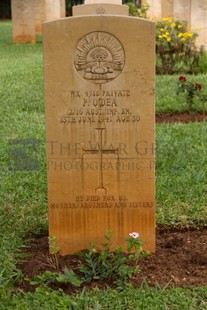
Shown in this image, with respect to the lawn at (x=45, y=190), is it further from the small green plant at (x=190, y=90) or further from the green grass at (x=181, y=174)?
the small green plant at (x=190, y=90)

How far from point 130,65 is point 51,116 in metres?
0.54

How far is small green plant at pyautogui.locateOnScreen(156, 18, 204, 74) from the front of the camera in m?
11.7

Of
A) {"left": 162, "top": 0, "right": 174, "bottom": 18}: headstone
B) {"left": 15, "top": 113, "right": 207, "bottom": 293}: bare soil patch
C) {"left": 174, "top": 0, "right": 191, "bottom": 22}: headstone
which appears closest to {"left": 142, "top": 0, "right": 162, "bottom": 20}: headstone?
{"left": 162, "top": 0, "right": 174, "bottom": 18}: headstone

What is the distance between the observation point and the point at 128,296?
3377 millimetres

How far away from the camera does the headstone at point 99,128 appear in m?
3.59

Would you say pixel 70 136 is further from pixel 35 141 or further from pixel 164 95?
pixel 164 95

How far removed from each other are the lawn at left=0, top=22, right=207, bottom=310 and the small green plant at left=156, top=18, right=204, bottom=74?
94.5 inches

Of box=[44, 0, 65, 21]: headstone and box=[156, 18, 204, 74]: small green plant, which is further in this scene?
box=[44, 0, 65, 21]: headstone

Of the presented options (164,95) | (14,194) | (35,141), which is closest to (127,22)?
(14,194)

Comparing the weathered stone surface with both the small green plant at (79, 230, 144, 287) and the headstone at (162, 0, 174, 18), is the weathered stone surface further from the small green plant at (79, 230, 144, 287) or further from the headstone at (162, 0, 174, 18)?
the headstone at (162, 0, 174, 18)

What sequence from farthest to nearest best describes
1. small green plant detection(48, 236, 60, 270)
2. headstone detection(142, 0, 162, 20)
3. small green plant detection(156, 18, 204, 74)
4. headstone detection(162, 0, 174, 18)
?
headstone detection(142, 0, 162, 20) < headstone detection(162, 0, 174, 18) < small green plant detection(156, 18, 204, 74) < small green plant detection(48, 236, 60, 270)

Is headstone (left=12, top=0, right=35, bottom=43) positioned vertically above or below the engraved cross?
above

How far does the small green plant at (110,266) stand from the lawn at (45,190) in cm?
11

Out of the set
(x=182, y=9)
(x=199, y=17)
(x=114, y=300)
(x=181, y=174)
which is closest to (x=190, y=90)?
(x=181, y=174)
